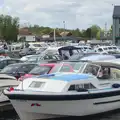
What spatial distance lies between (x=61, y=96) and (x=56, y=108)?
53 centimetres

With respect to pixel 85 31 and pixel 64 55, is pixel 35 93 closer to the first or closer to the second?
pixel 64 55

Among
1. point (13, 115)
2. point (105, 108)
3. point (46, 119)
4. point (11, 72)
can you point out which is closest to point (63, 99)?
point (46, 119)

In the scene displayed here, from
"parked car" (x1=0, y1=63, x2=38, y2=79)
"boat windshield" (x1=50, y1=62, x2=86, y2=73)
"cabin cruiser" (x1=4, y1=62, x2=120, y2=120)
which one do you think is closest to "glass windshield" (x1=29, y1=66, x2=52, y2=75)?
"boat windshield" (x1=50, y1=62, x2=86, y2=73)

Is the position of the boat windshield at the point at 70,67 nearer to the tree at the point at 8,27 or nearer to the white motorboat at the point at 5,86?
the white motorboat at the point at 5,86

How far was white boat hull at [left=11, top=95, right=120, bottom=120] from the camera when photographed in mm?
12312

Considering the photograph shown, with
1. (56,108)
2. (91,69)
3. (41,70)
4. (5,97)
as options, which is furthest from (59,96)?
(41,70)

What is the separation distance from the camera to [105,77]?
1459 cm

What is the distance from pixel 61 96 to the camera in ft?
39.7

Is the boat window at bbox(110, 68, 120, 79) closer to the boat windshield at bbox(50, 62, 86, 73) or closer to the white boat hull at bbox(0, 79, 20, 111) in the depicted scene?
the boat windshield at bbox(50, 62, 86, 73)

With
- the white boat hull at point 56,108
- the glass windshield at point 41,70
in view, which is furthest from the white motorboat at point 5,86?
the glass windshield at point 41,70

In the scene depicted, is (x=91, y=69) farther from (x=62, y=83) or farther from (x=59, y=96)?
(x=59, y=96)

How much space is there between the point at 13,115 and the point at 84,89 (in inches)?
146

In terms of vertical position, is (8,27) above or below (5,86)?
above

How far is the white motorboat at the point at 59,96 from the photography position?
12.2m
